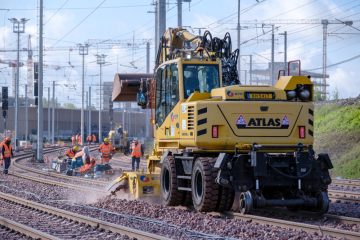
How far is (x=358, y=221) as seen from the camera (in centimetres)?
1366

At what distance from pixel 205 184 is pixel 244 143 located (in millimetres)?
1103

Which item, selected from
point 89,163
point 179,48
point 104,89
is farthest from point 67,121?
point 179,48

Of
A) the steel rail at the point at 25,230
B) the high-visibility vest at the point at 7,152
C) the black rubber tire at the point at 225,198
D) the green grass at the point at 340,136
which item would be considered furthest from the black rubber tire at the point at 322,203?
the high-visibility vest at the point at 7,152

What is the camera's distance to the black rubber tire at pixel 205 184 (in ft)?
48.9

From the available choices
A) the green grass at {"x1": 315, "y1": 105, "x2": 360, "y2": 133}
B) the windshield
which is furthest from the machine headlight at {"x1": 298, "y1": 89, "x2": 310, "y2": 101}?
the green grass at {"x1": 315, "y1": 105, "x2": 360, "y2": 133}

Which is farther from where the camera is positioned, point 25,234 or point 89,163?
point 89,163

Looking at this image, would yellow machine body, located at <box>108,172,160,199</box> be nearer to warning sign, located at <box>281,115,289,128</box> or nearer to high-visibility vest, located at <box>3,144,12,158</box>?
warning sign, located at <box>281,115,289,128</box>

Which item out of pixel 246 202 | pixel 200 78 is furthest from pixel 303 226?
pixel 200 78

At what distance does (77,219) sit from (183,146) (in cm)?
270

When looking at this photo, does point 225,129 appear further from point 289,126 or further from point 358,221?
point 358,221

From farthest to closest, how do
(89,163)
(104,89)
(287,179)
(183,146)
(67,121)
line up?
(104,89), (67,121), (89,163), (183,146), (287,179)

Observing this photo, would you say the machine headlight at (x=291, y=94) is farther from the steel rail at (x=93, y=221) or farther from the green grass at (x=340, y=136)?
the green grass at (x=340, y=136)

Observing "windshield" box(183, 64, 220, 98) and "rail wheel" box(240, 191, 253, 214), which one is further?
"windshield" box(183, 64, 220, 98)

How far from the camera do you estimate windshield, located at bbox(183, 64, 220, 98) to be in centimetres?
1617
